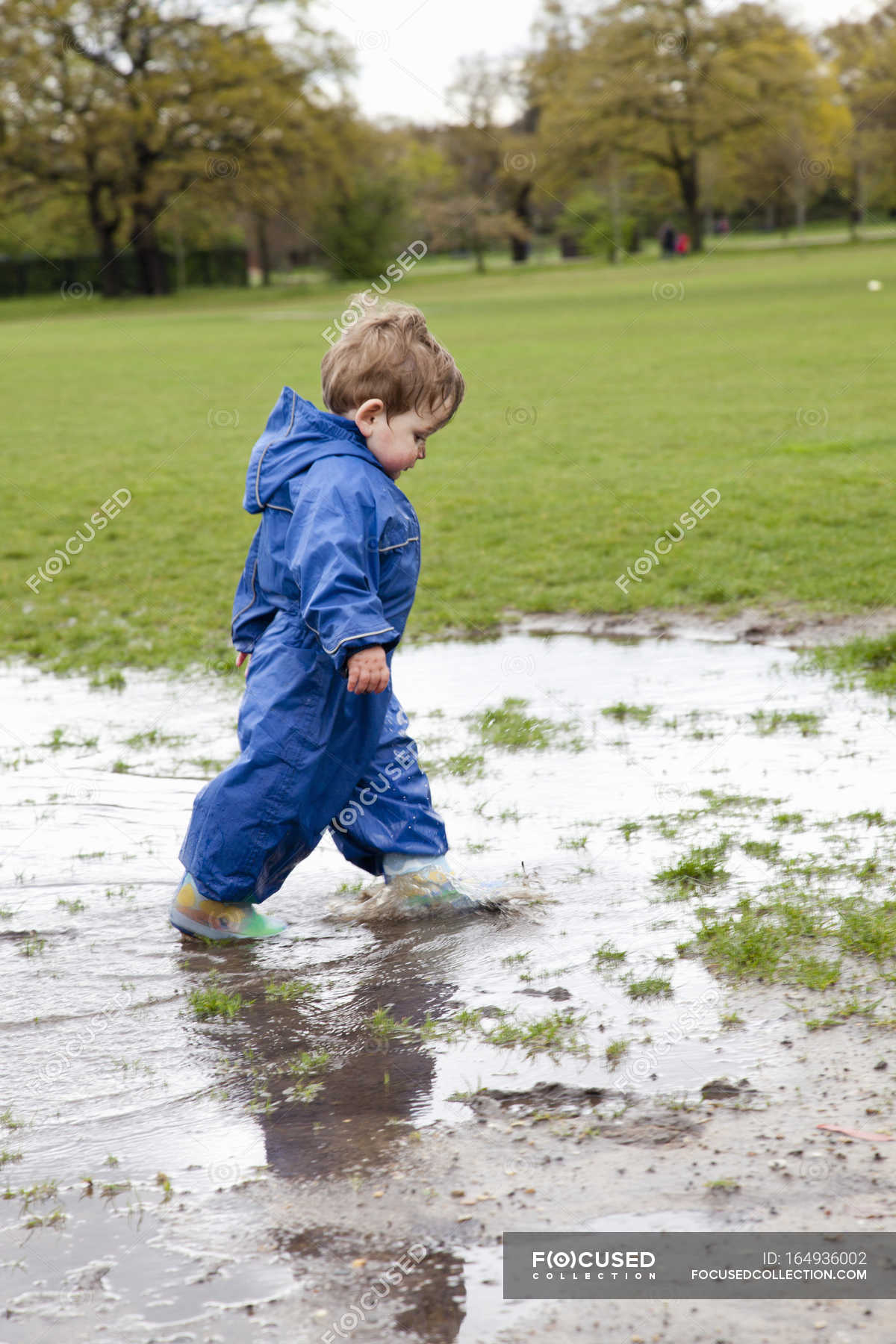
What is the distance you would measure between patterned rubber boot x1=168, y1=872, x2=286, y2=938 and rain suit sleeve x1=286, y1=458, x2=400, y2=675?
759 millimetres

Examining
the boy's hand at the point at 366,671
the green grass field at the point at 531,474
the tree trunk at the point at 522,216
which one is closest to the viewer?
the boy's hand at the point at 366,671

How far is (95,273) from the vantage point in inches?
2338

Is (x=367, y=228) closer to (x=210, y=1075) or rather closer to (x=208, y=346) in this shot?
(x=208, y=346)

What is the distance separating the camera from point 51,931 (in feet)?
12.4

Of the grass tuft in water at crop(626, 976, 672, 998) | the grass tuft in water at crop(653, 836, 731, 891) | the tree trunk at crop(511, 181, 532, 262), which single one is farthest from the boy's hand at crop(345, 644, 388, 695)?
the tree trunk at crop(511, 181, 532, 262)

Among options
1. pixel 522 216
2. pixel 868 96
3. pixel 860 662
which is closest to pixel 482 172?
pixel 522 216

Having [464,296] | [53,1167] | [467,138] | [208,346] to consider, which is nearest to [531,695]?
[53,1167]

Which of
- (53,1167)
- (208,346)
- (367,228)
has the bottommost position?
(53,1167)

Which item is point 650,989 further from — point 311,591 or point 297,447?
point 297,447

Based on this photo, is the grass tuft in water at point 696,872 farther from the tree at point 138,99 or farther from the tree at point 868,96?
the tree at point 138,99

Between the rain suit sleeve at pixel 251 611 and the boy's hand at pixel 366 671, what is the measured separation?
50 cm

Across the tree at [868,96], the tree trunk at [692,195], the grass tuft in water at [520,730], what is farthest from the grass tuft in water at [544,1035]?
the tree trunk at [692,195]

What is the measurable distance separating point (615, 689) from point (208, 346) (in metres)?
23.6

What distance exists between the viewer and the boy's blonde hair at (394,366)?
11.0ft
